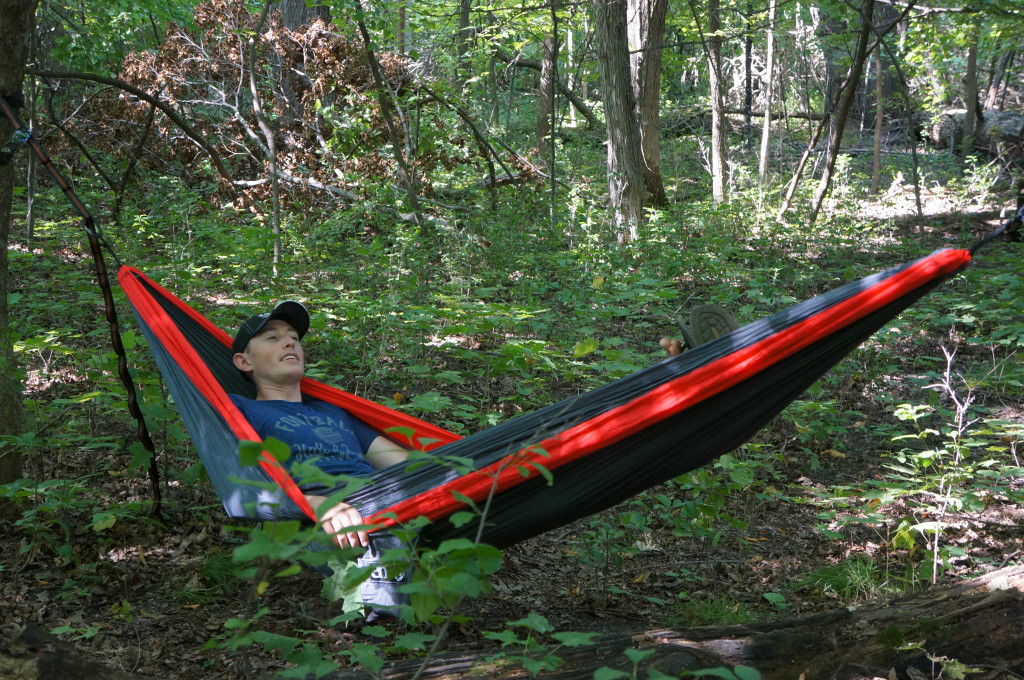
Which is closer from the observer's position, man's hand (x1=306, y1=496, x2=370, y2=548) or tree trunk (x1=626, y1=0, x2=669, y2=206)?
man's hand (x1=306, y1=496, x2=370, y2=548)

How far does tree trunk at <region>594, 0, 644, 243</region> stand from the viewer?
234 inches

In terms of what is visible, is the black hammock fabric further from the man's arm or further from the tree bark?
the tree bark

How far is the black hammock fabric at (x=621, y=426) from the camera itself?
1.79 metres

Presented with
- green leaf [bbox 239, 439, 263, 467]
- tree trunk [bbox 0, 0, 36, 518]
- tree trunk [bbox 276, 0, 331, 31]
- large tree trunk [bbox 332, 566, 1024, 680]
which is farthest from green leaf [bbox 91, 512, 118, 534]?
tree trunk [bbox 276, 0, 331, 31]

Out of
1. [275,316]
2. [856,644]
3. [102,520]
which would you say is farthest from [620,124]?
[856,644]

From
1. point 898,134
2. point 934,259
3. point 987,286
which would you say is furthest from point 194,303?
point 898,134

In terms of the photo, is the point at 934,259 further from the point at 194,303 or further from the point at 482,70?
the point at 482,70

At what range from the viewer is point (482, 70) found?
10836 millimetres

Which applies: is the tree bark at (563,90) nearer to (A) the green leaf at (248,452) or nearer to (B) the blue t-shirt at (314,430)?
(B) the blue t-shirt at (314,430)

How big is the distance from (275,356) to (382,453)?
0.44 m

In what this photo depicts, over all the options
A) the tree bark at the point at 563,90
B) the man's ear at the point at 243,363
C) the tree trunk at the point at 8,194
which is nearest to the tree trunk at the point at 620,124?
the tree bark at the point at 563,90

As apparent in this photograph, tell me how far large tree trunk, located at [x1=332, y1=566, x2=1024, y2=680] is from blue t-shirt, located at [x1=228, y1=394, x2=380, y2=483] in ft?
2.65

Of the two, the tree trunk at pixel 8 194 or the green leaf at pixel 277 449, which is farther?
the tree trunk at pixel 8 194

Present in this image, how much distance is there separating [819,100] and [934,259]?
45.0ft
